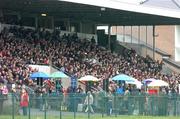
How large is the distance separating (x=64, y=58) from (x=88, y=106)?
18.0 meters

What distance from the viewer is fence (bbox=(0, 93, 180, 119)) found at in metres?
30.6

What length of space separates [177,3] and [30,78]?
888 inches

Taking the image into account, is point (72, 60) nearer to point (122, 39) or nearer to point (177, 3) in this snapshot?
point (177, 3)

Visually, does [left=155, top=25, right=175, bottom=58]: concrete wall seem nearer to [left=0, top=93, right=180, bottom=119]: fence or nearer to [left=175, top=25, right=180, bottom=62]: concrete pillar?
[left=175, top=25, right=180, bottom=62]: concrete pillar

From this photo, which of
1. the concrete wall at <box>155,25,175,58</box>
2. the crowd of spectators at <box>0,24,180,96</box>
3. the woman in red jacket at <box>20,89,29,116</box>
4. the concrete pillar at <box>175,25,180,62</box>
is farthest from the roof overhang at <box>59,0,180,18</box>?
the woman in red jacket at <box>20,89,29,116</box>

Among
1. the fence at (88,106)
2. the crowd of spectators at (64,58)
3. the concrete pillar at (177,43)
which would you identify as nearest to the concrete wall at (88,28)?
the crowd of spectators at (64,58)

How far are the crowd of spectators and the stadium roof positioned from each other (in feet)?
6.14

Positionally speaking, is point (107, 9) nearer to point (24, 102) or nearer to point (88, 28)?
point (88, 28)

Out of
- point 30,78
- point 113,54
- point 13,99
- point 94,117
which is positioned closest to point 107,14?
point 113,54

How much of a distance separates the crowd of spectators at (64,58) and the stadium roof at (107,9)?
1870 mm

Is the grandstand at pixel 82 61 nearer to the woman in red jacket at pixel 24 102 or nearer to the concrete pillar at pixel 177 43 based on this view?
the woman in red jacket at pixel 24 102

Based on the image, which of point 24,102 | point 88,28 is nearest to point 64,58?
point 88,28

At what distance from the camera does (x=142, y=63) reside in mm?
65938

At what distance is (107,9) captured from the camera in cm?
5600
